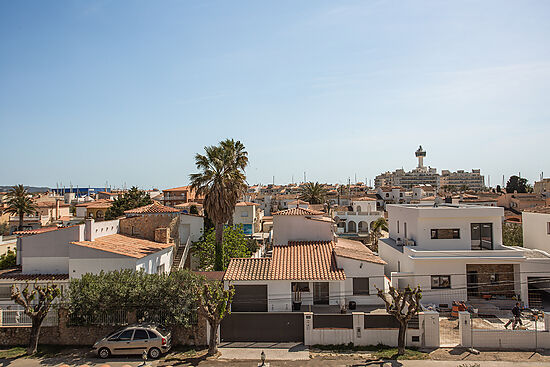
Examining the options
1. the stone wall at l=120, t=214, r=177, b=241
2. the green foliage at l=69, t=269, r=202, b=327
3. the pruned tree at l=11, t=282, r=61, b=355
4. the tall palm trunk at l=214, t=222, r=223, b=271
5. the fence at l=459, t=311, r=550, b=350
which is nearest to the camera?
the fence at l=459, t=311, r=550, b=350

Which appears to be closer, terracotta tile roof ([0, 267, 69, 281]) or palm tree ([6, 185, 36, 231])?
terracotta tile roof ([0, 267, 69, 281])

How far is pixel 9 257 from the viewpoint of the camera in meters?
27.7

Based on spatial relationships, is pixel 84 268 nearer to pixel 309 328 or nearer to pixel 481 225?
pixel 309 328

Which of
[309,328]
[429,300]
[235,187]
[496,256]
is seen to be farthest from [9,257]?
[496,256]

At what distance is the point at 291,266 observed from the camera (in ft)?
→ 77.2

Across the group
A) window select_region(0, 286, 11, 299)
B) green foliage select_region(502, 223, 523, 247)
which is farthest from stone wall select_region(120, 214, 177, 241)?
green foliage select_region(502, 223, 523, 247)

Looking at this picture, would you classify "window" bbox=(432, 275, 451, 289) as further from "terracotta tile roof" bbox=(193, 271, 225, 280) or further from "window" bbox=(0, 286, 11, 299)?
"window" bbox=(0, 286, 11, 299)

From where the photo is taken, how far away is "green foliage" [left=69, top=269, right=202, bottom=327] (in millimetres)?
19219

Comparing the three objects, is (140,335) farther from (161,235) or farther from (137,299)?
(161,235)

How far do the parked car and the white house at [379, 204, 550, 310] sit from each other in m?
14.6

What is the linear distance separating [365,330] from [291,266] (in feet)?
19.4

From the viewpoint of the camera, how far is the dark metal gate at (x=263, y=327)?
773 inches

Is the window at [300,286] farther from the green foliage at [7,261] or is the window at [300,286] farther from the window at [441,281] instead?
the green foliage at [7,261]

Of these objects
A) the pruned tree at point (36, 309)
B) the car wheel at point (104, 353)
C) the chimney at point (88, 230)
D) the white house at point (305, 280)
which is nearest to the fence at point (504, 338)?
the white house at point (305, 280)
